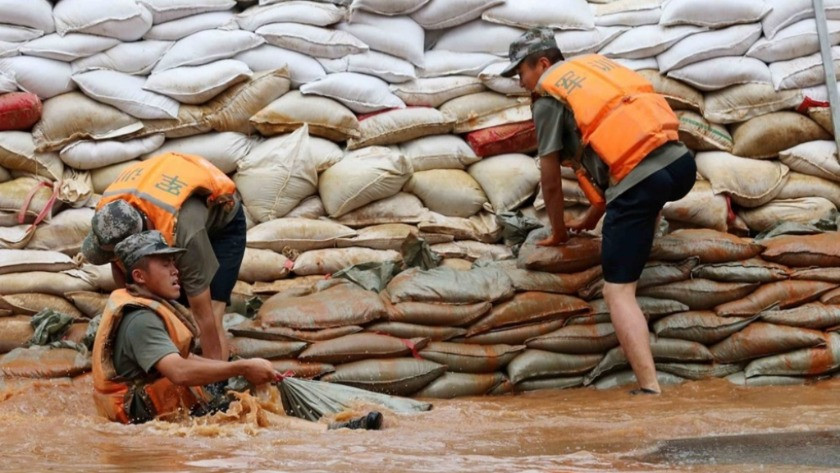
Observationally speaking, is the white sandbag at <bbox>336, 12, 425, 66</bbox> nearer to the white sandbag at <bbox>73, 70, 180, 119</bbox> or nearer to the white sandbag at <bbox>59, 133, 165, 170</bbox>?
the white sandbag at <bbox>73, 70, 180, 119</bbox>

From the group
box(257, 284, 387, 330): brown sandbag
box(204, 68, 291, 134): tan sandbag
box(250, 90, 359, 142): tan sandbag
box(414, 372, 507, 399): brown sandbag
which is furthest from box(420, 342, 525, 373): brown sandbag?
box(204, 68, 291, 134): tan sandbag

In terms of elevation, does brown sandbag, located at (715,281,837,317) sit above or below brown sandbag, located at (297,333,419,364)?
below

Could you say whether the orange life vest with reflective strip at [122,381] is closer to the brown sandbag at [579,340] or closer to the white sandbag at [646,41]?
the brown sandbag at [579,340]

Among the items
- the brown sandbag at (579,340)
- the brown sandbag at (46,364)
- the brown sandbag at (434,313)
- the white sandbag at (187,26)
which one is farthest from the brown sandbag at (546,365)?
the white sandbag at (187,26)

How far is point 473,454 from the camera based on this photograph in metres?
3.58

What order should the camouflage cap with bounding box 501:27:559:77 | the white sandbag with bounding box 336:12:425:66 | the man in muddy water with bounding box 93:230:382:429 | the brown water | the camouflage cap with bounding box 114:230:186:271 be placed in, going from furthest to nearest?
the white sandbag with bounding box 336:12:425:66 < the camouflage cap with bounding box 501:27:559:77 < the camouflage cap with bounding box 114:230:186:271 < the man in muddy water with bounding box 93:230:382:429 < the brown water

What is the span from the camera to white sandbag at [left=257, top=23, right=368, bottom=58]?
236 inches

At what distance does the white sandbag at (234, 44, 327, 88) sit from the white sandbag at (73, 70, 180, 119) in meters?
0.47

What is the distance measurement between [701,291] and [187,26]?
284 cm

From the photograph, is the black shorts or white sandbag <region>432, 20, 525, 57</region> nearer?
the black shorts

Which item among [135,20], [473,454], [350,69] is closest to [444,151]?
[350,69]

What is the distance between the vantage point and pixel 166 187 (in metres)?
4.70

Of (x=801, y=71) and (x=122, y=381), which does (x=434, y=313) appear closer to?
(x=122, y=381)

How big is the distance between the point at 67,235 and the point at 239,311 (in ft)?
3.14
